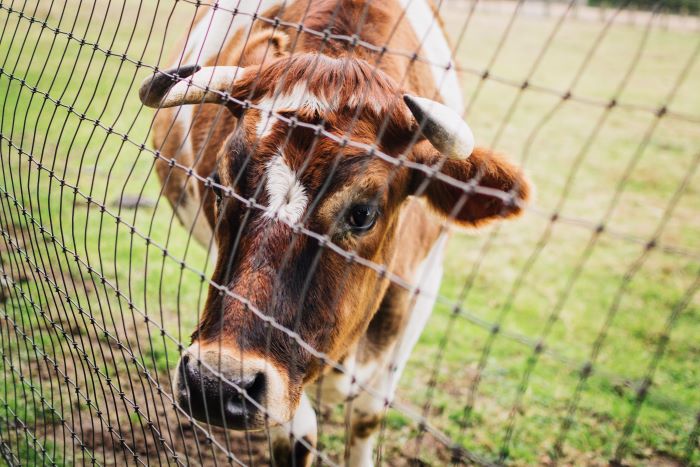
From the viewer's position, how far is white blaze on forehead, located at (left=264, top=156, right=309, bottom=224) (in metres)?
1.77

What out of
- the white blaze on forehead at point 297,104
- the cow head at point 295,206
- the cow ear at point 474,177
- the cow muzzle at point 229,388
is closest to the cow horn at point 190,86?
the cow head at point 295,206

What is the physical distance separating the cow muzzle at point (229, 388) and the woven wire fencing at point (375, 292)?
29mm

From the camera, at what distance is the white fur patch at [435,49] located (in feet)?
10.1

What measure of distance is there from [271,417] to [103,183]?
5268 mm

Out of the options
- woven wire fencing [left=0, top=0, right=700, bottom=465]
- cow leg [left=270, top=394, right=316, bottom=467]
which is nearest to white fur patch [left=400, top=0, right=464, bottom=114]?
woven wire fencing [left=0, top=0, right=700, bottom=465]

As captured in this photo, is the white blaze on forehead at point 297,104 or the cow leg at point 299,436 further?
the cow leg at point 299,436

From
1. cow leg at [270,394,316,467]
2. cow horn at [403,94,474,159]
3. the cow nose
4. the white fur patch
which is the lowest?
cow leg at [270,394,316,467]

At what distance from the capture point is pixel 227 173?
1.97 metres

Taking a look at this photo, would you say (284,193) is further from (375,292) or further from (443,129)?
(375,292)

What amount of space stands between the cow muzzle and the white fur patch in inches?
72.7

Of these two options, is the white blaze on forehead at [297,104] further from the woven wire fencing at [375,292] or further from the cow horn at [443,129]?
the cow horn at [443,129]

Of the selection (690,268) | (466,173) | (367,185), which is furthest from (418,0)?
(690,268)

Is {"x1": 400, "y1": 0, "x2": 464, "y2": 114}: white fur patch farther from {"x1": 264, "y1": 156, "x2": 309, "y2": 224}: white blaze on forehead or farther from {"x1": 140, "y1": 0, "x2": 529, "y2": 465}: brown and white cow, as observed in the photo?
{"x1": 264, "y1": 156, "x2": 309, "y2": 224}: white blaze on forehead

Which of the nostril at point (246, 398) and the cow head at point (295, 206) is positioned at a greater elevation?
the cow head at point (295, 206)
